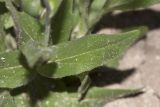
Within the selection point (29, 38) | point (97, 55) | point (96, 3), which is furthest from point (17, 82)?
point (96, 3)

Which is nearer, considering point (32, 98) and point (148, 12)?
point (32, 98)

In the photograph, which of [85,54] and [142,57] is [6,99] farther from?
[142,57]

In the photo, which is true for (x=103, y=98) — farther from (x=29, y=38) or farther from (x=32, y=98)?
(x=29, y=38)

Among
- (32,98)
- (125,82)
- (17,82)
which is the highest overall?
(17,82)

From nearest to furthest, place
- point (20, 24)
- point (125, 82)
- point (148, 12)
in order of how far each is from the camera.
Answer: point (20, 24), point (125, 82), point (148, 12)

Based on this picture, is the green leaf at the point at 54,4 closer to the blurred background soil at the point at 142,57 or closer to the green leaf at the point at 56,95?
the green leaf at the point at 56,95

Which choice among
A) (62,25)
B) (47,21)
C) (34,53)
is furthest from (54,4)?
(34,53)

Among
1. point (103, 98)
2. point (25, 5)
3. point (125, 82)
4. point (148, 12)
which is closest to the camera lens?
point (25, 5)
